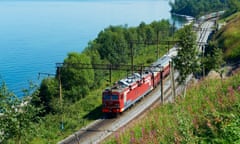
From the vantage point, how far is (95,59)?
6066 cm

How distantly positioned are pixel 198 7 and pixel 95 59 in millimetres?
110759

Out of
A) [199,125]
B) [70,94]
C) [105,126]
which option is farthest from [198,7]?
[199,125]

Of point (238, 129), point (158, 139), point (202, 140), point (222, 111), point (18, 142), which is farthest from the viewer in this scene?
point (18, 142)

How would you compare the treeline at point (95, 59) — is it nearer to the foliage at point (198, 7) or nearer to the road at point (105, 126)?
the road at point (105, 126)

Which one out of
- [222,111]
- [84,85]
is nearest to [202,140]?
[222,111]

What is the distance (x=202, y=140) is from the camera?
8.66 meters

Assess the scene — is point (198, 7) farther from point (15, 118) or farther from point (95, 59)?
point (15, 118)

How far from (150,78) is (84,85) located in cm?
1125

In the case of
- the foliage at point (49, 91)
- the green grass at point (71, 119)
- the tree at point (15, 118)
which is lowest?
the green grass at point (71, 119)

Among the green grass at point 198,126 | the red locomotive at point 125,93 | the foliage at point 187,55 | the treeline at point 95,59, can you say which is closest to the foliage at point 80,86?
the treeline at point 95,59

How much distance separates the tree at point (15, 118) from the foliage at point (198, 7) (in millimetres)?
145847

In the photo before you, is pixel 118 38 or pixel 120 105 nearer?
pixel 120 105

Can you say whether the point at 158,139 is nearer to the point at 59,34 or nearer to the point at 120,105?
the point at 120,105

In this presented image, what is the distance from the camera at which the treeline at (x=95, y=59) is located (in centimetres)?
4572
